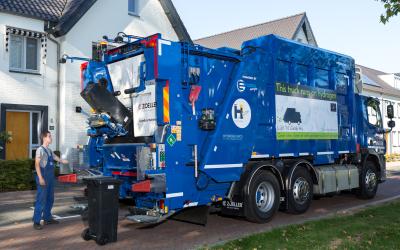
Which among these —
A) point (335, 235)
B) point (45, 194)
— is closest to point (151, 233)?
point (45, 194)

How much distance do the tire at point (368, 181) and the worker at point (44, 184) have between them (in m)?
7.88

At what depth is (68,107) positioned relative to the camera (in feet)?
53.0

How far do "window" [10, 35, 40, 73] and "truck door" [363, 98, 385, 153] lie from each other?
11.0 metres

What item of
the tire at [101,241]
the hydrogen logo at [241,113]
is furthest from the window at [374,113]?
the tire at [101,241]

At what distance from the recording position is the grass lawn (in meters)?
6.56

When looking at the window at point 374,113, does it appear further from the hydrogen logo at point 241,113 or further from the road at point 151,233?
the hydrogen logo at point 241,113

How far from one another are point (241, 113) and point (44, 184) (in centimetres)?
385

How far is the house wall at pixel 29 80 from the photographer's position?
14852mm

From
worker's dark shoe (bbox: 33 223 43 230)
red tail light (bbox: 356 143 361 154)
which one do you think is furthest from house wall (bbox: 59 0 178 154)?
red tail light (bbox: 356 143 361 154)

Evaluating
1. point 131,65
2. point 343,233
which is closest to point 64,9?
point 131,65

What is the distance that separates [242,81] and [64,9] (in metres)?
11.2

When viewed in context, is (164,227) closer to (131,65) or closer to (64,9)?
(131,65)

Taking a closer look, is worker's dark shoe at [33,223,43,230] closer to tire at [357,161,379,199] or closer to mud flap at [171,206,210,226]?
mud flap at [171,206,210,226]

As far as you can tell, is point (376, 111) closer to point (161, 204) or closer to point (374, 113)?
point (374, 113)
